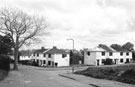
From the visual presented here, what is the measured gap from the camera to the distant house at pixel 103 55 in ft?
225

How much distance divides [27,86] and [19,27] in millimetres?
29383

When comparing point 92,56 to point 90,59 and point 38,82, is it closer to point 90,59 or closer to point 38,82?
point 90,59

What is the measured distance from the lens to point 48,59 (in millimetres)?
71938

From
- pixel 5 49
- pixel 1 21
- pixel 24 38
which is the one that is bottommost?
pixel 5 49

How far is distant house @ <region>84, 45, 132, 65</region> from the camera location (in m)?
68.5

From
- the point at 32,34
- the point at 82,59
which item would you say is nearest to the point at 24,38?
the point at 32,34

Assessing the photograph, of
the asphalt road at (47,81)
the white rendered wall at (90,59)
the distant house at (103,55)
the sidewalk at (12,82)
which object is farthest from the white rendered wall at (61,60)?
the sidewalk at (12,82)

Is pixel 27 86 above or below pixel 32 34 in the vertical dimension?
below

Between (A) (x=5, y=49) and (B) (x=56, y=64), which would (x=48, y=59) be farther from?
(A) (x=5, y=49)

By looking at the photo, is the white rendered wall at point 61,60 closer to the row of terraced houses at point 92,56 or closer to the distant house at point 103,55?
the row of terraced houses at point 92,56

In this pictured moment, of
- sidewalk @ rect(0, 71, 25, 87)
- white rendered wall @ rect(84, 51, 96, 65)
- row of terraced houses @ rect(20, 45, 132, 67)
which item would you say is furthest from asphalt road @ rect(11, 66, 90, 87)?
white rendered wall @ rect(84, 51, 96, 65)

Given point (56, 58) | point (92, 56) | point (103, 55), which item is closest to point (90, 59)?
point (92, 56)

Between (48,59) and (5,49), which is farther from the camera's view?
(48,59)

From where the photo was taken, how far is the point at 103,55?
230 feet
